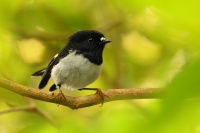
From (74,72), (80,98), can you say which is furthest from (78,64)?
(80,98)

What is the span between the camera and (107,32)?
3.35 m

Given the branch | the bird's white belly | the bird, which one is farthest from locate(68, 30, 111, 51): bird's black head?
the branch

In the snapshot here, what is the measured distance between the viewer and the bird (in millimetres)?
2438

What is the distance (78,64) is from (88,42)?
10.9 inches

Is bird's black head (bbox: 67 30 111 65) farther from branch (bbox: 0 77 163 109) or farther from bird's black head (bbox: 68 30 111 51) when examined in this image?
branch (bbox: 0 77 163 109)

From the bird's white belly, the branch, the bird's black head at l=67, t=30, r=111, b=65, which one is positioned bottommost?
the branch

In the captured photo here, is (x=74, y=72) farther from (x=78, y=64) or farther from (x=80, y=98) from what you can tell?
(x=80, y=98)

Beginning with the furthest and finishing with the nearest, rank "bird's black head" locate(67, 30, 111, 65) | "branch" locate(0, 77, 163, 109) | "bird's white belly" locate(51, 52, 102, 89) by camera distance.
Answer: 1. "bird's black head" locate(67, 30, 111, 65)
2. "bird's white belly" locate(51, 52, 102, 89)
3. "branch" locate(0, 77, 163, 109)

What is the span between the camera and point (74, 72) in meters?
2.44

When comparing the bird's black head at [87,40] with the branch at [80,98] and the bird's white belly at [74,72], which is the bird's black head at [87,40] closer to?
the bird's white belly at [74,72]

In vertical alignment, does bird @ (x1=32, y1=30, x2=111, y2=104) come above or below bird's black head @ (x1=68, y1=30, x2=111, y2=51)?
below

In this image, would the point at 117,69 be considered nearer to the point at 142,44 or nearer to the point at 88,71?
the point at 142,44

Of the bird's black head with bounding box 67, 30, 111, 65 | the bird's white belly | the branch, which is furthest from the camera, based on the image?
the bird's black head with bounding box 67, 30, 111, 65

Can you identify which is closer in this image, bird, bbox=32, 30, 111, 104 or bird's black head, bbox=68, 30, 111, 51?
bird, bbox=32, 30, 111, 104
